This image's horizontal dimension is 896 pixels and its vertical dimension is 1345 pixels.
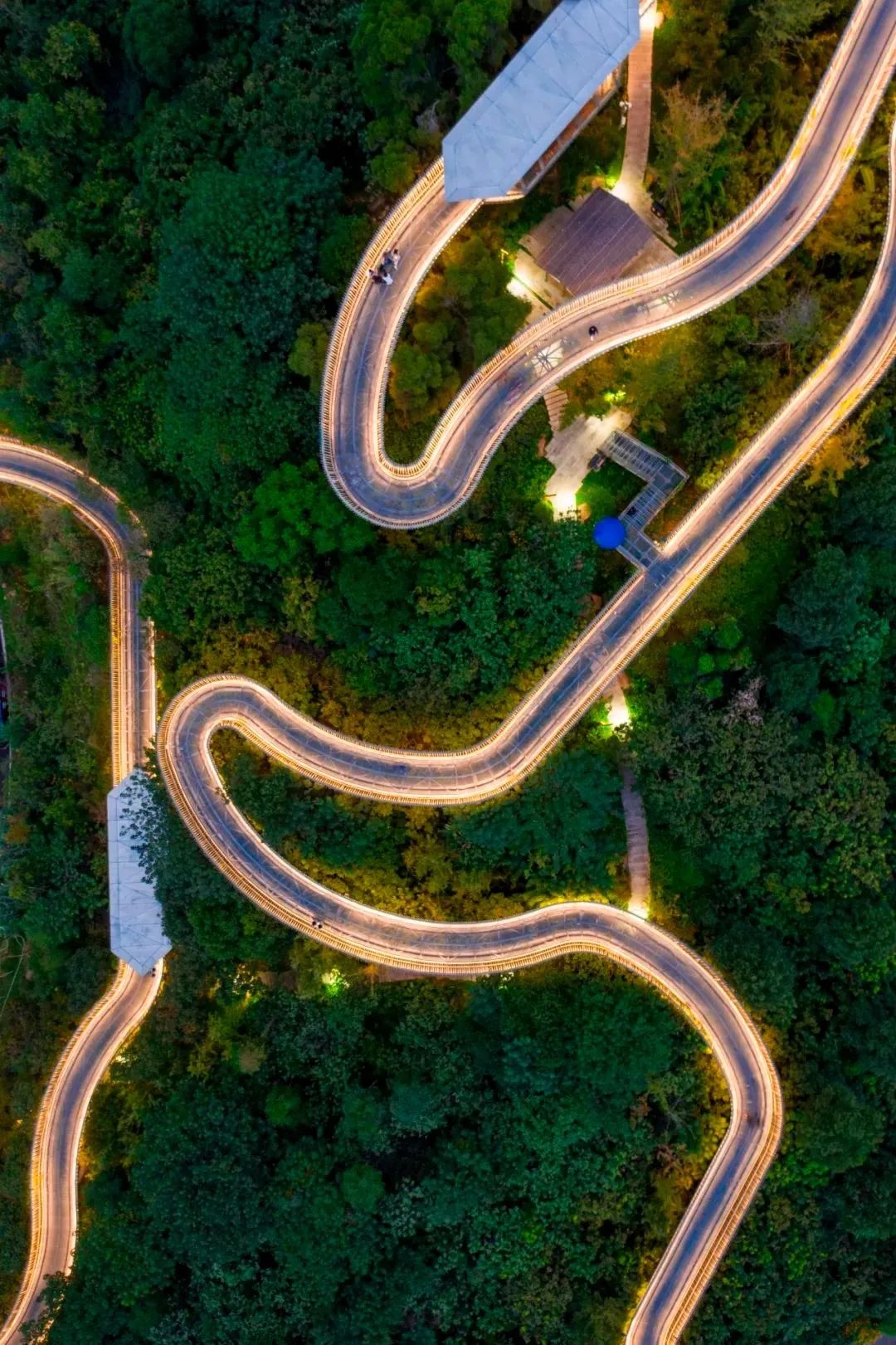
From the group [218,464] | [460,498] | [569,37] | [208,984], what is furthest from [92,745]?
[569,37]

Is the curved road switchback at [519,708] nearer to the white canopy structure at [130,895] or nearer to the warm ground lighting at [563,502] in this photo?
the warm ground lighting at [563,502]

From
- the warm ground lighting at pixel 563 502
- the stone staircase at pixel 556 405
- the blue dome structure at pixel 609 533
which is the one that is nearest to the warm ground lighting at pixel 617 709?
the blue dome structure at pixel 609 533

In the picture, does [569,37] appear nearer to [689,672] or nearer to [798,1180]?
[689,672]

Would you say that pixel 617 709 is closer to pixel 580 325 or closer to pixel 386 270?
pixel 580 325

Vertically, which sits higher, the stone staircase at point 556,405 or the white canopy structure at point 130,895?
the stone staircase at point 556,405

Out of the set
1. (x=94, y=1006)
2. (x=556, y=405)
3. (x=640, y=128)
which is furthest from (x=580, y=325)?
(x=94, y=1006)

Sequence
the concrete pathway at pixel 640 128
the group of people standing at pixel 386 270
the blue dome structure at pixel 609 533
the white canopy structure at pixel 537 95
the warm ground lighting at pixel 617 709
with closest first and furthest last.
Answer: the white canopy structure at pixel 537 95 → the group of people standing at pixel 386 270 → the concrete pathway at pixel 640 128 → the blue dome structure at pixel 609 533 → the warm ground lighting at pixel 617 709
